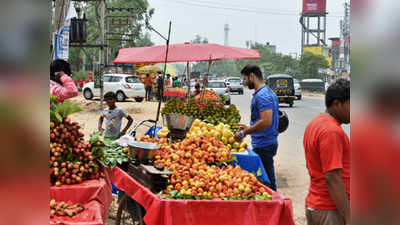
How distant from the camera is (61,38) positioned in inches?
319

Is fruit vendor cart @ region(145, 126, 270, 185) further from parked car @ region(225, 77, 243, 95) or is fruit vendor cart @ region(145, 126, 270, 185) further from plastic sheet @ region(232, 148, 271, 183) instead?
parked car @ region(225, 77, 243, 95)

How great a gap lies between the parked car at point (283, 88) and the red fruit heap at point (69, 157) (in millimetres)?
22308

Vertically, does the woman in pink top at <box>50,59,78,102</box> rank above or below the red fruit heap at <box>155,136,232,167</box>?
above

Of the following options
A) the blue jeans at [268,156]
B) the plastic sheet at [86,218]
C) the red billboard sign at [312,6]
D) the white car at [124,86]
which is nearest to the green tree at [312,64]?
the red billboard sign at [312,6]

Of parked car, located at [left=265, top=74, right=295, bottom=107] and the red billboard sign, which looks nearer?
parked car, located at [left=265, top=74, right=295, bottom=107]

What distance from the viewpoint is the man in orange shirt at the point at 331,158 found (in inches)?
92.0

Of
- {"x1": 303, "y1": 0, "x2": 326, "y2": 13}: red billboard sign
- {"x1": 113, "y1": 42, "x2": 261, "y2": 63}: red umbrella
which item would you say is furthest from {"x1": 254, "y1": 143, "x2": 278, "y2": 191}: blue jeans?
{"x1": 303, "y1": 0, "x2": 326, "y2": 13}: red billboard sign

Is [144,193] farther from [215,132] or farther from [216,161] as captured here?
[215,132]

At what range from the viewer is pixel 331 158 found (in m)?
2.34

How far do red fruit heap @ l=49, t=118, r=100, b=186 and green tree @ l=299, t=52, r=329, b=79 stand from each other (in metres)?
55.7

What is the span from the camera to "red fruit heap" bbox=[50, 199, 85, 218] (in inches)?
127

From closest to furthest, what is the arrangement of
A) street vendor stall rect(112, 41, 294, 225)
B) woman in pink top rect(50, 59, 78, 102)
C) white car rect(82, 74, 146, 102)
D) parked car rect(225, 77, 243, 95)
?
street vendor stall rect(112, 41, 294, 225)
woman in pink top rect(50, 59, 78, 102)
white car rect(82, 74, 146, 102)
parked car rect(225, 77, 243, 95)
